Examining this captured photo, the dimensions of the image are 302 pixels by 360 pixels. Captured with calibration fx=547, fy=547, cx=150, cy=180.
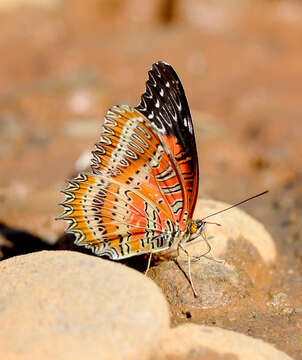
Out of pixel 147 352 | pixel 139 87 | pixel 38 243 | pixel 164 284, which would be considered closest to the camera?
pixel 147 352

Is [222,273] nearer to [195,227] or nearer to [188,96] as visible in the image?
[195,227]

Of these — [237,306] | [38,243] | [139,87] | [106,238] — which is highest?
[106,238]

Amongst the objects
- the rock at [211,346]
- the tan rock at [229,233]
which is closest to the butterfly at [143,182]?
the tan rock at [229,233]

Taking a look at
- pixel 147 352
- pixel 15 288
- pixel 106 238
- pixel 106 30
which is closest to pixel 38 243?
pixel 106 238

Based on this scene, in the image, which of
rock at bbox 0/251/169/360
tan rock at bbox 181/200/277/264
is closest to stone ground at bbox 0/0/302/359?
tan rock at bbox 181/200/277/264

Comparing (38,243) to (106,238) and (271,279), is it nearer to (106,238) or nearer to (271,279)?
(106,238)

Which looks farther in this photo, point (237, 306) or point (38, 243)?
point (38, 243)

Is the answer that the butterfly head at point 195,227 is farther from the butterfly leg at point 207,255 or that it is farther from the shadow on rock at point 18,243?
the shadow on rock at point 18,243
